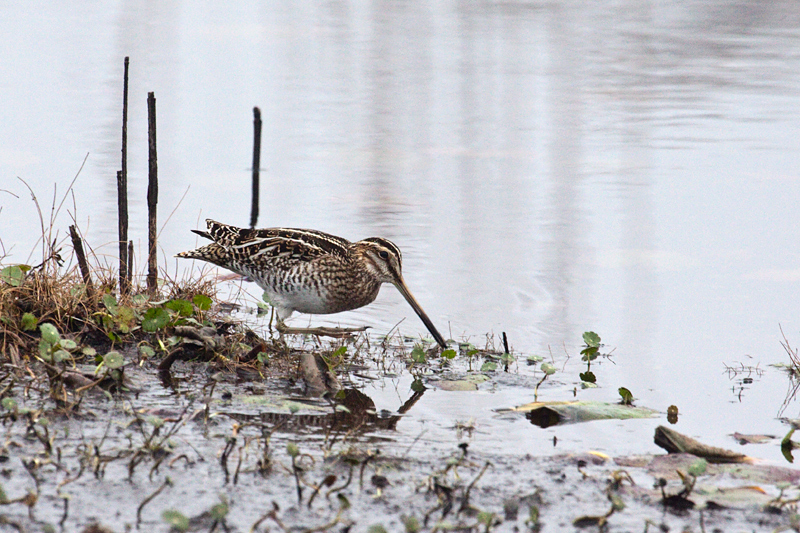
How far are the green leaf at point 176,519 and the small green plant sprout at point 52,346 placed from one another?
150 centimetres

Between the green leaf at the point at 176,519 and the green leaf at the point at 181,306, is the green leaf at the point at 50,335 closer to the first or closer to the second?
the green leaf at the point at 181,306

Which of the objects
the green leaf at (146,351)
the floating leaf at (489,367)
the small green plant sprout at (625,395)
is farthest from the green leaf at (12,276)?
the small green plant sprout at (625,395)

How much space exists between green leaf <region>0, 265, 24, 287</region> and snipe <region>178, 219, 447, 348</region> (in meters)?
1.59

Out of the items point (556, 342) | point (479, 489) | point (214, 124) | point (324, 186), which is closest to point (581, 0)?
point (214, 124)

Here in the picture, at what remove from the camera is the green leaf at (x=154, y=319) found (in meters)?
5.17

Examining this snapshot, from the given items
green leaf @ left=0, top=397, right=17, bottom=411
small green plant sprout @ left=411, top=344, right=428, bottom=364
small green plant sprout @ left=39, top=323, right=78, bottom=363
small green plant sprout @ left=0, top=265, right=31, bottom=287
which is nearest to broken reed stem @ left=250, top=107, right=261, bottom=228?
small green plant sprout @ left=411, top=344, right=428, bottom=364

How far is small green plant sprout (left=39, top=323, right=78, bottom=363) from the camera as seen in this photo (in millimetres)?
4492

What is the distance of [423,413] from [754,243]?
15.6 feet

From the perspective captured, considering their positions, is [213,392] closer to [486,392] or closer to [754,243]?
[486,392]

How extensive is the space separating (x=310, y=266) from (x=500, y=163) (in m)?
5.15

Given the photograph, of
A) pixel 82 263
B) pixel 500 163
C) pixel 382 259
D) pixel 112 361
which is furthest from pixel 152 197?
pixel 500 163

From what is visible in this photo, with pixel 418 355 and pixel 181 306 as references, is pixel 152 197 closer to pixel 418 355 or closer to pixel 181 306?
pixel 181 306

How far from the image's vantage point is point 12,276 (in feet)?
17.2

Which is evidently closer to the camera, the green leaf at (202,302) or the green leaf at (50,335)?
the green leaf at (50,335)
